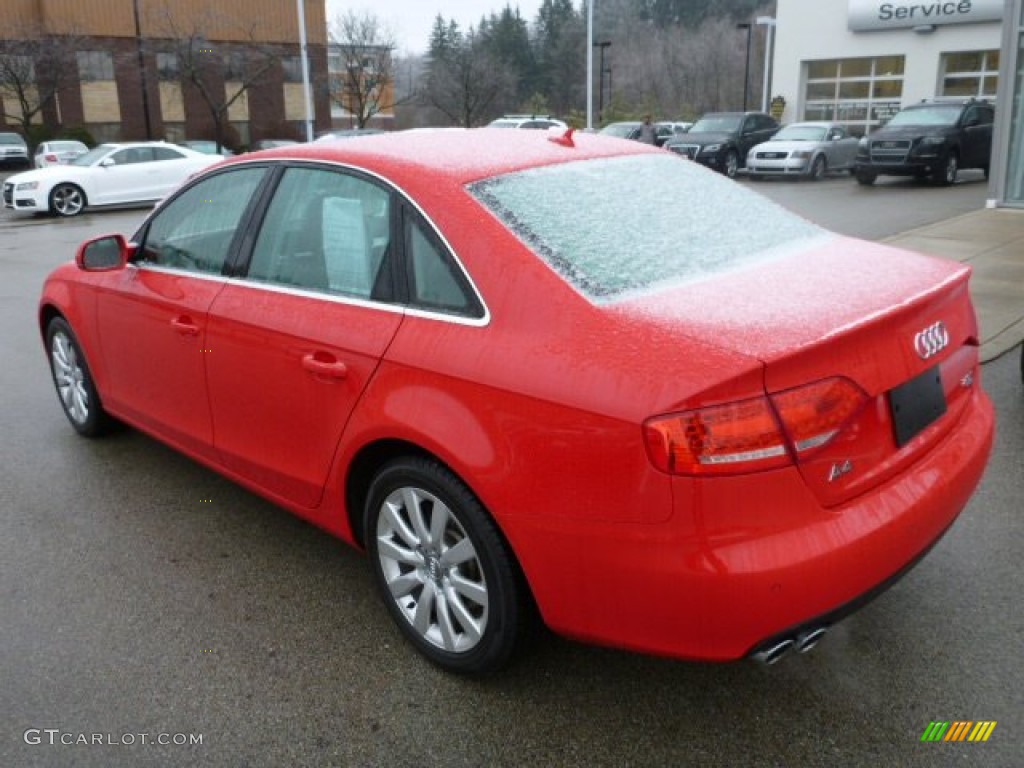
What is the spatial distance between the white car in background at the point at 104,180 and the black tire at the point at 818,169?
46.8 ft

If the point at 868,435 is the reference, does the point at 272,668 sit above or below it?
below

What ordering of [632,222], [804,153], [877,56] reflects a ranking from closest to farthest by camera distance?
1. [632,222]
2. [804,153]
3. [877,56]

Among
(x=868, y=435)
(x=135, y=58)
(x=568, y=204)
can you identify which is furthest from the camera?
(x=135, y=58)

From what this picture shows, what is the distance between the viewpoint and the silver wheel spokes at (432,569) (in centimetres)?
275

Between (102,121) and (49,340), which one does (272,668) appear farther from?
(102,121)

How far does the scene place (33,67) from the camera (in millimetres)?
41625

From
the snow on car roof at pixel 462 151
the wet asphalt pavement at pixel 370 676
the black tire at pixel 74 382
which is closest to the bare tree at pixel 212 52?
the black tire at pixel 74 382

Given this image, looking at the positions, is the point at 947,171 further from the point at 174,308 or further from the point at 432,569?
the point at 432,569

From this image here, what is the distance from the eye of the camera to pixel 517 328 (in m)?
2.52

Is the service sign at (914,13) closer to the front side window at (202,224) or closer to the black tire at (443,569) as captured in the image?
the front side window at (202,224)

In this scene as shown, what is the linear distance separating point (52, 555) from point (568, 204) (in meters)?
2.50

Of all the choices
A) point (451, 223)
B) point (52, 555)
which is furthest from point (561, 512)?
point (52, 555)

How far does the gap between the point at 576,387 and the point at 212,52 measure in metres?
45.5

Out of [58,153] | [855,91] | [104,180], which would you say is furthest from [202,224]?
[855,91]
